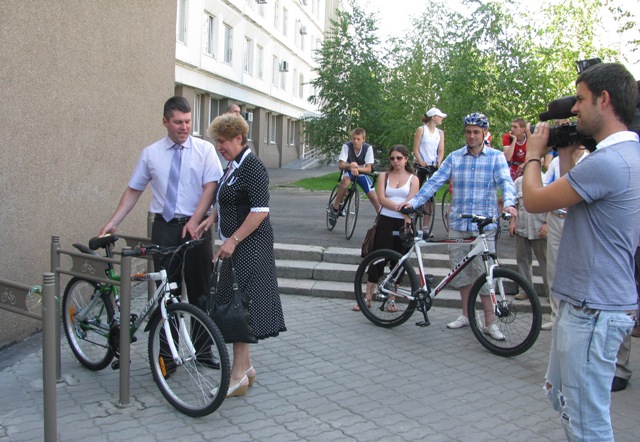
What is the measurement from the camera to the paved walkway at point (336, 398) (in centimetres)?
420

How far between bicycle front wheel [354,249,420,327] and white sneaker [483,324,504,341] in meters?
0.76

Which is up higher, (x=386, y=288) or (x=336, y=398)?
(x=386, y=288)

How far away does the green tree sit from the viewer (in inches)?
1098

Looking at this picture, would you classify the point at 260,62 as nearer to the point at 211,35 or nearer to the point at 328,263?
the point at 211,35

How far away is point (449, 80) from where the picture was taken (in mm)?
19156

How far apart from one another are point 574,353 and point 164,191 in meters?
3.45

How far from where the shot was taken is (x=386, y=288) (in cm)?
678

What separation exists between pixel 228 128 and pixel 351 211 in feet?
19.7

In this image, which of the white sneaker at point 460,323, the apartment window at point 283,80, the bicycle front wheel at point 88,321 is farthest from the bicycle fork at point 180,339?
the apartment window at point 283,80

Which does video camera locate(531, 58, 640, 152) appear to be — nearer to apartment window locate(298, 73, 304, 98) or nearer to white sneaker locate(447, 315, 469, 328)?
white sneaker locate(447, 315, 469, 328)

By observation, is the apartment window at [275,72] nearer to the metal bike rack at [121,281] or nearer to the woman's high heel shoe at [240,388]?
the metal bike rack at [121,281]

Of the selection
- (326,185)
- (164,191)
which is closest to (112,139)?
(164,191)

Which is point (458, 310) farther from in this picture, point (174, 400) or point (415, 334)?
point (174, 400)

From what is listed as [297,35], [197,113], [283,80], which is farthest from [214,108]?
[297,35]
